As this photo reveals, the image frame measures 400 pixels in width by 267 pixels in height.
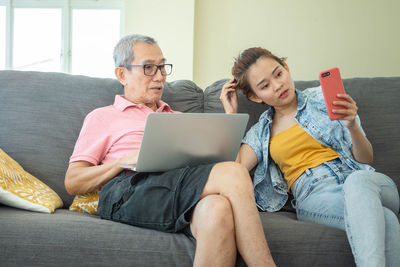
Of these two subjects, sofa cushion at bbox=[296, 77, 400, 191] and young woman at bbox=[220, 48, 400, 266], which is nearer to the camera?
young woman at bbox=[220, 48, 400, 266]

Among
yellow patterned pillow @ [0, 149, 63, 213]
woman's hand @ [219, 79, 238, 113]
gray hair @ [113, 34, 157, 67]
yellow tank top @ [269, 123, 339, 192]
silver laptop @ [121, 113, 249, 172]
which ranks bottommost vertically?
yellow patterned pillow @ [0, 149, 63, 213]

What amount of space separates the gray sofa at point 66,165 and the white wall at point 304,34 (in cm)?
183

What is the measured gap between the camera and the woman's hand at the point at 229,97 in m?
1.76

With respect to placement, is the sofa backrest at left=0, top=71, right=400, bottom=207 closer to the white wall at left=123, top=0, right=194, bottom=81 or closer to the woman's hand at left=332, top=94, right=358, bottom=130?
the woman's hand at left=332, top=94, right=358, bottom=130

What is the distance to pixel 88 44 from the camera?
161 inches

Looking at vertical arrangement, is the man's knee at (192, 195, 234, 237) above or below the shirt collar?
below

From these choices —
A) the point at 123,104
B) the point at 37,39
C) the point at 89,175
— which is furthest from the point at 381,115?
the point at 37,39

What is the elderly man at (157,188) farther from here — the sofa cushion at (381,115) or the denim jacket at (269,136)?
the sofa cushion at (381,115)

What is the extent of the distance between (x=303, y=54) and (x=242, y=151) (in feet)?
7.61

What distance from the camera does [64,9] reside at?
159 inches

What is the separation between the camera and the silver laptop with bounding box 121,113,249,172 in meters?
1.14

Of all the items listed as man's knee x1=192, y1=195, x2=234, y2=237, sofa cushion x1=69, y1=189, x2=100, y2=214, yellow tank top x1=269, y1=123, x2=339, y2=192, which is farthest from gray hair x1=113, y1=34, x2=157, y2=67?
man's knee x1=192, y1=195, x2=234, y2=237

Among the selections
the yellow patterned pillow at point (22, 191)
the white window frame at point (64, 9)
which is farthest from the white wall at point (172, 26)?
the yellow patterned pillow at point (22, 191)

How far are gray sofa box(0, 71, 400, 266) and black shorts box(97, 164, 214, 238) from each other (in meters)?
→ 0.03
